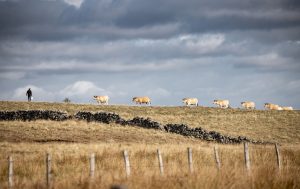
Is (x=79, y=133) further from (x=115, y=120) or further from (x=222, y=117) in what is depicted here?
(x=222, y=117)

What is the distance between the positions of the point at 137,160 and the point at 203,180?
1044 cm

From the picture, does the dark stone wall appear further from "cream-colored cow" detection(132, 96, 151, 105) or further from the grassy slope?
"cream-colored cow" detection(132, 96, 151, 105)

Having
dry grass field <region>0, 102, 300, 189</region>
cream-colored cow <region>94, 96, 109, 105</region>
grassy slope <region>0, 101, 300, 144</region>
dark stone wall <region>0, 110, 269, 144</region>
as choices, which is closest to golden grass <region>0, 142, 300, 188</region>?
dry grass field <region>0, 102, 300, 189</region>

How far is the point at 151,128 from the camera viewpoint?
148 ft

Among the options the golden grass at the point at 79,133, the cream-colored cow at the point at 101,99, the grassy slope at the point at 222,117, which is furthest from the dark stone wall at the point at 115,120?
the cream-colored cow at the point at 101,99

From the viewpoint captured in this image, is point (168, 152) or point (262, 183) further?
point (168, 152)

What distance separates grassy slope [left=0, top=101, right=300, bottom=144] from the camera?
167 ft

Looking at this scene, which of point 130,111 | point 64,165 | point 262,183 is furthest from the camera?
point 130,111

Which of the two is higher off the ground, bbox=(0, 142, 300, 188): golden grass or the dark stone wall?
the dark stone wall

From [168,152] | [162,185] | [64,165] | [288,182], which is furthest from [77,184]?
[168,152]

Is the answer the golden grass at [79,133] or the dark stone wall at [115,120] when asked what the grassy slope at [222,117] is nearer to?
the dark stone wall at [115,120]

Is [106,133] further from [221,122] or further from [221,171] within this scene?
[221,171]

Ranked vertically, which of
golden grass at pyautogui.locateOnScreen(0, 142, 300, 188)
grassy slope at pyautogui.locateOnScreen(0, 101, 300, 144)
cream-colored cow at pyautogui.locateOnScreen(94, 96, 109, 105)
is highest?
cream-colored cow at pyautogui.locateOnScreen(94, 96, 109, 105)

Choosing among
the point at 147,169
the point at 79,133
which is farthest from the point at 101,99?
the point at 147,169
